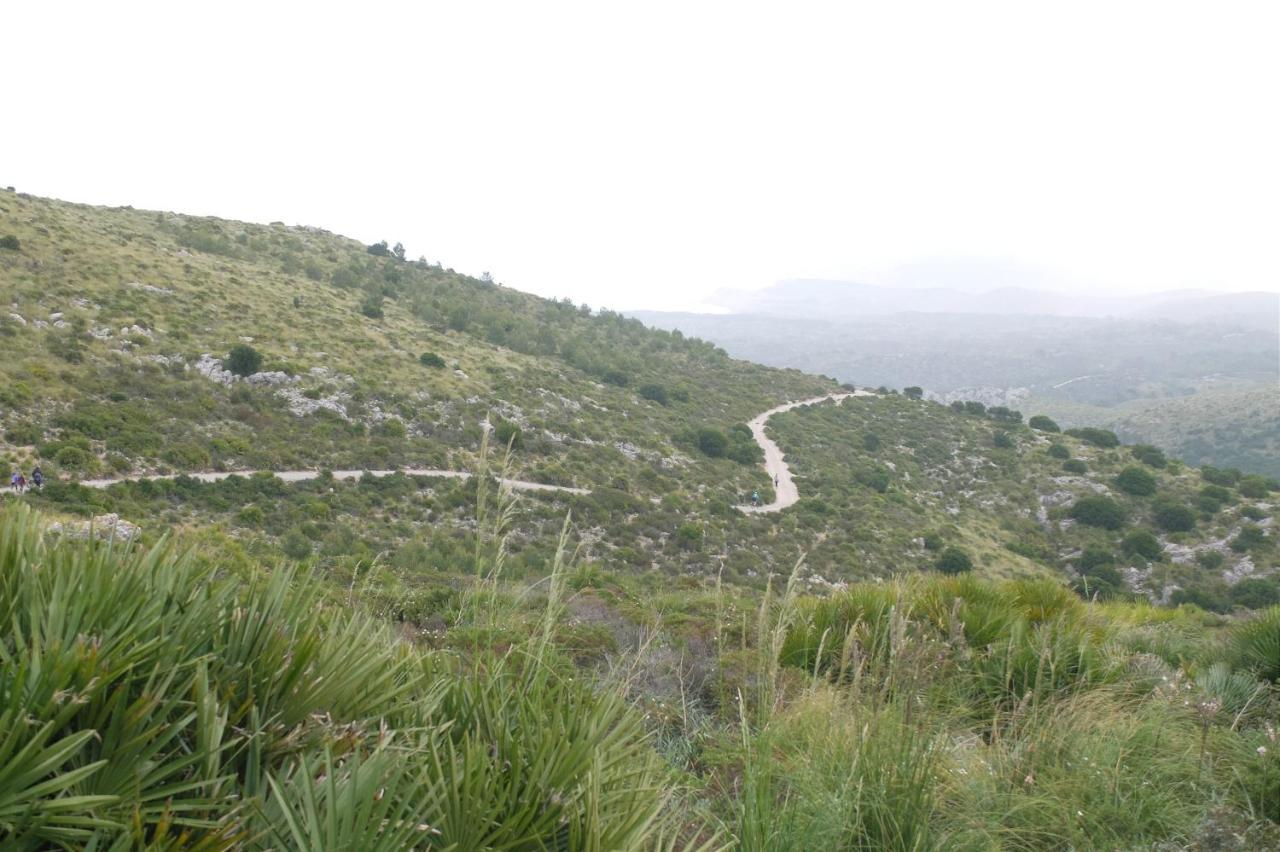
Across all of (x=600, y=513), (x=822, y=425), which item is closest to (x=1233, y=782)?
(x=600, y=513)

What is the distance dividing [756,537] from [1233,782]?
2625 cm

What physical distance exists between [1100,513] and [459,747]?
44.2m

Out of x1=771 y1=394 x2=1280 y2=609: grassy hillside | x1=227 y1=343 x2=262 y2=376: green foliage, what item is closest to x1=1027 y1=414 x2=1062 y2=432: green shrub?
x1=771 y1=394 x2=1280 y2=609: grassy hillside

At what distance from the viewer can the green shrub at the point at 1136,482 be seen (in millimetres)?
40359

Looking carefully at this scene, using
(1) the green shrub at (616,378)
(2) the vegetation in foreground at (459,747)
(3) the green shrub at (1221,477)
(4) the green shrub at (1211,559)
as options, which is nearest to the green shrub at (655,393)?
(1) the green shrub at (616,378)

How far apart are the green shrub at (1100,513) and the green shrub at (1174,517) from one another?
159 cm

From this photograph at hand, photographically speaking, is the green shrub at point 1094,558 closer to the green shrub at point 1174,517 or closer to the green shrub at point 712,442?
the green shrub at point 1174,517

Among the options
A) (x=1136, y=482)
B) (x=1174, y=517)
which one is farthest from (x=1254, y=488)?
(x=1174, y=517)

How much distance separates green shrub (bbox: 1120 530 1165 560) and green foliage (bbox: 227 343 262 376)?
1649 inches

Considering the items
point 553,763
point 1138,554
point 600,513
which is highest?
point 553,763

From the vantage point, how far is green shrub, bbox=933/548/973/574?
28859mm

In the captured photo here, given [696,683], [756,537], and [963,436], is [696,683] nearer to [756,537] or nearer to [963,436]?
[756,537]

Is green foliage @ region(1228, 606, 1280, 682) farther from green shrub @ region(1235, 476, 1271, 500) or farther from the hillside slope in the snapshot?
green shrub @ region(1235, 476, 1271, 500)

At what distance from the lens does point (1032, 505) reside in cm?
4128
